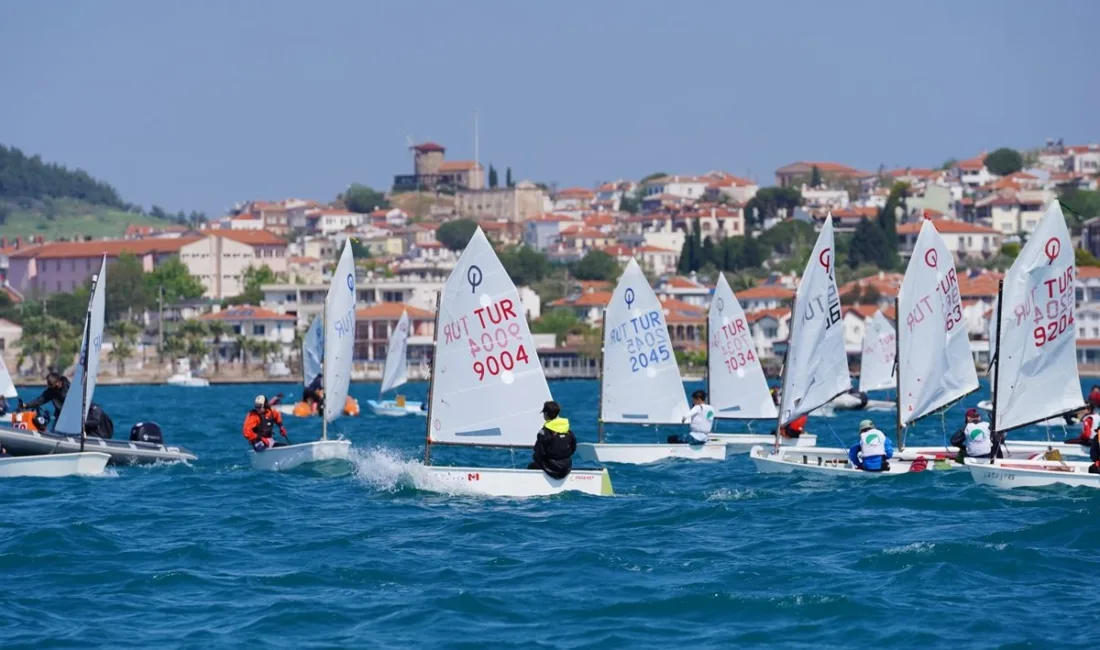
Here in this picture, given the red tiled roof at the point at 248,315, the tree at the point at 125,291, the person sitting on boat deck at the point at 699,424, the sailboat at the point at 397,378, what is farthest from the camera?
the tree at the point at 125,291

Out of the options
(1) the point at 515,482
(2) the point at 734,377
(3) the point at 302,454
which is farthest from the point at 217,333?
(1) the point at 515,482

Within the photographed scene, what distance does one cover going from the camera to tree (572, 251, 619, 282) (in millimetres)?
173625

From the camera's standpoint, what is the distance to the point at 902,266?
6491 inches

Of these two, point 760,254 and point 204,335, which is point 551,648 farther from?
point 760,254

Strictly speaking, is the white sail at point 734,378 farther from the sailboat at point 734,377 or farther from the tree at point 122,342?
the tree at point 122,342

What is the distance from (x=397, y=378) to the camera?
62438 mm

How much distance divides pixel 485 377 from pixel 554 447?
1905 mm

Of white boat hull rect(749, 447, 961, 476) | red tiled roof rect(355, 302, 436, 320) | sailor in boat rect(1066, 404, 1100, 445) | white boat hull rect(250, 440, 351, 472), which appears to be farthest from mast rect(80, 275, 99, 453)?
→ red tiled roof rect(355, 302, 436, 320)

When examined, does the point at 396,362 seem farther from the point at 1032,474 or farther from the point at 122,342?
the point at 122,342

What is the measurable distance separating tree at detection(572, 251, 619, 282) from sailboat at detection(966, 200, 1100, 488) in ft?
478

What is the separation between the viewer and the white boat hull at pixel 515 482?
23.5 metres

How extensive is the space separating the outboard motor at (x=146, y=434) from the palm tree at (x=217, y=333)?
101137mm

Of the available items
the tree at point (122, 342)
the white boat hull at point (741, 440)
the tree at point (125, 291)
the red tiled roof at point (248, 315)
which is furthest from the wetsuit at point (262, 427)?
the tree at point (125, 291)

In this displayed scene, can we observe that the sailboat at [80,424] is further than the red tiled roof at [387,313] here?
No
